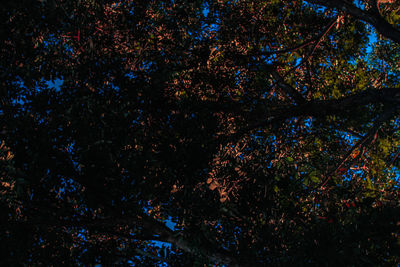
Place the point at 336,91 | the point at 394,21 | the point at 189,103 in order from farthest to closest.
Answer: the point at 336,91, the point at 394,21, the point at 189,103

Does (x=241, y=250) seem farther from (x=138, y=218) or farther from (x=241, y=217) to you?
(x=138, y=218)

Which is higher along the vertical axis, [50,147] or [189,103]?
[189,103]

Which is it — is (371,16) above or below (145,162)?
above

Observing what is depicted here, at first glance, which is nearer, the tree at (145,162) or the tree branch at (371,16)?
the tree at (145,162)

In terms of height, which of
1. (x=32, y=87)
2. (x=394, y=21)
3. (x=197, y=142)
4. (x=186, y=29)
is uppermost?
(x=394, y=21)

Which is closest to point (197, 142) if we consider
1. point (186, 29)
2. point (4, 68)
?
point (186, 29)

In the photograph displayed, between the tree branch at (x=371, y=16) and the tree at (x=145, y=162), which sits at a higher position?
the tree branch at (x=371, y=16)

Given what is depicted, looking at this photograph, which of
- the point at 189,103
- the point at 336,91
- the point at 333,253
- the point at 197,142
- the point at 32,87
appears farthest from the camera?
the point at 336,91

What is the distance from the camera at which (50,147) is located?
22.6 ft

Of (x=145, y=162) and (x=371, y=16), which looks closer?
(x=145, y=162)

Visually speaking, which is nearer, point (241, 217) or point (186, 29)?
point (241, 217)

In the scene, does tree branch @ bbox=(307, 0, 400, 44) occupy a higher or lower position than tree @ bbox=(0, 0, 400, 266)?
higher

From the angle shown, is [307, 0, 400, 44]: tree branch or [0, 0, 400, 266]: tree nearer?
[0, 0, 400, 266]: tree

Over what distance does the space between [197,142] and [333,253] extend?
437 cm
